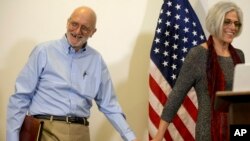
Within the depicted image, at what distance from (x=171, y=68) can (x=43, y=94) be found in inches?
40.5

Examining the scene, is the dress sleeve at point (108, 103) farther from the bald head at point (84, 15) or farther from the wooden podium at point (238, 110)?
the wooden podium at point (238, 110)

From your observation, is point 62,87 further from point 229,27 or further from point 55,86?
point 229,27

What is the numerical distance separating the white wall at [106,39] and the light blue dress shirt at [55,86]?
59 centimetres

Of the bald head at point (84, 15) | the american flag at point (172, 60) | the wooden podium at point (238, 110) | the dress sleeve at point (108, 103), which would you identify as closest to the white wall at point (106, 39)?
the american flag at point (172, 60)

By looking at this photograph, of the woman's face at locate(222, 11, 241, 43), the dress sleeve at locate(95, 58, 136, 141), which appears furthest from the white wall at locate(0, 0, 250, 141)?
the woman's face at locate(222, 11, 241, 43)

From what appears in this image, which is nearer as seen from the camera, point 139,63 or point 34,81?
point 34,81

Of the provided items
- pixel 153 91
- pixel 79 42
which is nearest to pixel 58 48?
pixel 79 42

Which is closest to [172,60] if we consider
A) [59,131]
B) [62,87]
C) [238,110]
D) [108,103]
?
[108,103]

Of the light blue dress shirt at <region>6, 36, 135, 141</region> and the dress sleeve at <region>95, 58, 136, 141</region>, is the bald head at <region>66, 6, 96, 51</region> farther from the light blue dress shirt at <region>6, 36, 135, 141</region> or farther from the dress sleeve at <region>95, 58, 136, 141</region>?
the dress sleeve at <region>95, 58, 136, 141</region>

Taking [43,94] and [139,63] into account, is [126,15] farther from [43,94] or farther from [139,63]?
[43,94]

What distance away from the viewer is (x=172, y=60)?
2.66 metres

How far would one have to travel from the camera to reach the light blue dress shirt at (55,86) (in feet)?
6.48

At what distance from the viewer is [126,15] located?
9.27 ft

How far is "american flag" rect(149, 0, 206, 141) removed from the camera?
2600 mm
